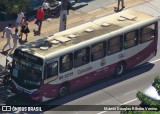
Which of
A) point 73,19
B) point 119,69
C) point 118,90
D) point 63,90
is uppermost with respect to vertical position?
point 73,19

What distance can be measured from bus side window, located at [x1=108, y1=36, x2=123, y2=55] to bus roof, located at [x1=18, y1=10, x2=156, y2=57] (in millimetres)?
513

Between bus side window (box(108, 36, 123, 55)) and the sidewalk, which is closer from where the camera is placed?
bus side window (box(108, 36, 123, 55))

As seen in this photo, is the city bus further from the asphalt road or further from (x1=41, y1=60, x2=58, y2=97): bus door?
the asphalt road

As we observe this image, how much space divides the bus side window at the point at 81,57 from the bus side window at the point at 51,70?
57.9 inches

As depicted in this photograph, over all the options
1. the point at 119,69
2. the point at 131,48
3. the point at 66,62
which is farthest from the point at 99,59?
the point at 131,48

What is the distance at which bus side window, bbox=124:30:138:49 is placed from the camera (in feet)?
108

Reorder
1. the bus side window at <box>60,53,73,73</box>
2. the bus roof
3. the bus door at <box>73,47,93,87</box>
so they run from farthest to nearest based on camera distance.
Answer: the bus door at <box>73,47,93,87</box> → the bus side window at <box>60,53,73,73</box> → the bus roof

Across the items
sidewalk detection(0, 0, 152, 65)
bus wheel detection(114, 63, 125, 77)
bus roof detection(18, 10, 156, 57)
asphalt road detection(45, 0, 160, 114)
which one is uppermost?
bus roof detection(18, 10, 156, 57)

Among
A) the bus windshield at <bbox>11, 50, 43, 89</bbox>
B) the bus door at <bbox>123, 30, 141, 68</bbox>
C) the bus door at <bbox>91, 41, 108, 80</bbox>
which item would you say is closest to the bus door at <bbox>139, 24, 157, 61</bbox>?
the bus door at <bbox>123, 30, 141, 68</bbox>

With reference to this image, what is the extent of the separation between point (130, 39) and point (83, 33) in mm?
3256

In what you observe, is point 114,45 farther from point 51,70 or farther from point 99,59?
point 51,70

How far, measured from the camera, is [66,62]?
1178 inches

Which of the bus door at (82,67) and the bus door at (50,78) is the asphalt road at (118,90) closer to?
the bus door at (82,67)

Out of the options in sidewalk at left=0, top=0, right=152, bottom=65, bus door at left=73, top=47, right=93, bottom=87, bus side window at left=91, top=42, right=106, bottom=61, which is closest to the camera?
bus door at left=73, top=47, right=93, bottom=87
